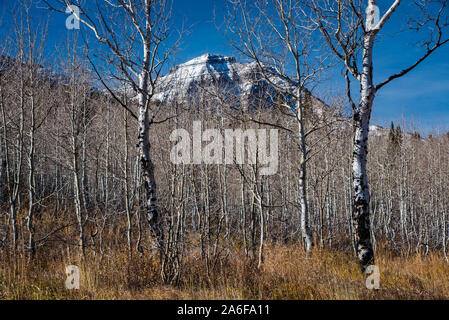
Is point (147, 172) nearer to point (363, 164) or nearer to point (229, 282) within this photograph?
point (229, 282)

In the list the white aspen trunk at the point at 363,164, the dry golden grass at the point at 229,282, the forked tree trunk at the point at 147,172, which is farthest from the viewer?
the forked tree trunk at the point at 147,172

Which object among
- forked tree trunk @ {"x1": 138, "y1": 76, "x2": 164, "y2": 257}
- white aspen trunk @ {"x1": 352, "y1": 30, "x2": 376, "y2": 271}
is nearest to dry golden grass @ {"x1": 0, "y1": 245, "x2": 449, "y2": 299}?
white aspen trunk @ {"x1": 352, "y1": 30, "x2": 376, "y2": 271}

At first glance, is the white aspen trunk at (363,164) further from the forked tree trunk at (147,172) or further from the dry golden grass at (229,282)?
the forked tree trunk at (147,172)

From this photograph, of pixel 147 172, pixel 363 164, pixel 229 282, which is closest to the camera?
pixel 229 282

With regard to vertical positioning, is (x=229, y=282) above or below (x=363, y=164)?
below

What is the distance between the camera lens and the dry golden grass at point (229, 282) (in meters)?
4.03

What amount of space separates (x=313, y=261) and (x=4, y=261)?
632cm

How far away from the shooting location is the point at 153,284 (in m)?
4.43

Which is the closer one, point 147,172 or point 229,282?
point 229,282

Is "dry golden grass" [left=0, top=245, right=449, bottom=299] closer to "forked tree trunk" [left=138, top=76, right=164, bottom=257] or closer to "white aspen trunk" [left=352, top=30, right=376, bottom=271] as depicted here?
"white aspen trunk" [left=352, top=30, right=376, bottom=271]

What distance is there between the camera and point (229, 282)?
4.42 meters

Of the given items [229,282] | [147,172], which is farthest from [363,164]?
[147,172]

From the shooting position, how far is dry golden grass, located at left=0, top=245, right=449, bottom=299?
13.2 ft

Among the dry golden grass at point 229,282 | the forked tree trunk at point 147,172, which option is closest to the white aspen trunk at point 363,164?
the dry golden grass at point 229,282
